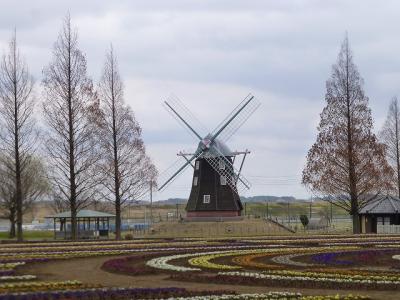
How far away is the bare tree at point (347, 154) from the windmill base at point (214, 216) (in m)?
12.8

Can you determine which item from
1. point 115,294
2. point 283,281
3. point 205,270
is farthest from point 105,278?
point 283,281

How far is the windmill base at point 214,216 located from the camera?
69.4 meters

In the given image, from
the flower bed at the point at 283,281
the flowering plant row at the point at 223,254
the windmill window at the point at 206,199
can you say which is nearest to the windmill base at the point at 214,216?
the windmill window at the point at 206,199

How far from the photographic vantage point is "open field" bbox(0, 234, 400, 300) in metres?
18.6

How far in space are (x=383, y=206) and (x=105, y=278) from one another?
4246 cm

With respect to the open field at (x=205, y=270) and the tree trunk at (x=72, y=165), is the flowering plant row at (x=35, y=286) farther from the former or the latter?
the tree trunk at (x=72, y=165)

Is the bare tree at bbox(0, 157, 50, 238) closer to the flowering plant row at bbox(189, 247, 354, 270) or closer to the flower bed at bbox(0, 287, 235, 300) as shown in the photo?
the flowering plant row at bbox(189, 247, 354, 270)

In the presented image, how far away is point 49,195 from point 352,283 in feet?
236

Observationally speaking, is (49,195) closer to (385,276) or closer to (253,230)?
(253,230)

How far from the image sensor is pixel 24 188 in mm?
70375

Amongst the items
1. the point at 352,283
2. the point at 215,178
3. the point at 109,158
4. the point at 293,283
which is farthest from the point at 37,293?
the point at 215,178

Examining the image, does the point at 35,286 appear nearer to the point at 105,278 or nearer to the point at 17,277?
the point at 17,277

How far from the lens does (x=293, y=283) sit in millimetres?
20359

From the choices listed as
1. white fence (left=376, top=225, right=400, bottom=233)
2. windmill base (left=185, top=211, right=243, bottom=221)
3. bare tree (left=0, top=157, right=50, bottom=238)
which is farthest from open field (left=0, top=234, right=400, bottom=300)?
bare tree (left=0, top=157, right=50, bottom=238)
